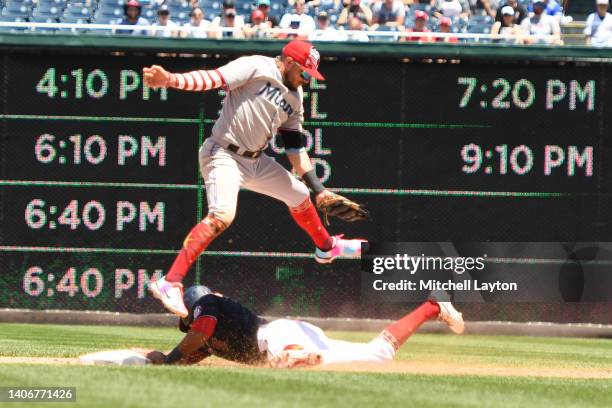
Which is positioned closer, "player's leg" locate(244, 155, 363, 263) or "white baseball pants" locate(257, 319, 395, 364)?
"white baseball pants" locate(257, 319, 395, 364)

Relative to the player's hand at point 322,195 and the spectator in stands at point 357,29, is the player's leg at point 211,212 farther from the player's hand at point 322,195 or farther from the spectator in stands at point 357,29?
the spectator in stands at point 357,29

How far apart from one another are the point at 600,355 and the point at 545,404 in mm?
5300

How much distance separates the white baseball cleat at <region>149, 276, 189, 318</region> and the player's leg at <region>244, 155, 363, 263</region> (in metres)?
1.36

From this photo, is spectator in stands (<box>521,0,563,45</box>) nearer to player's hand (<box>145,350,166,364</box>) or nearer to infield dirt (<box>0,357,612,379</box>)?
infield dirt (<box>0,357,612,379</box>)

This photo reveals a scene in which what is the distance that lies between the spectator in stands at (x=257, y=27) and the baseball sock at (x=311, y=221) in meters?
3.95

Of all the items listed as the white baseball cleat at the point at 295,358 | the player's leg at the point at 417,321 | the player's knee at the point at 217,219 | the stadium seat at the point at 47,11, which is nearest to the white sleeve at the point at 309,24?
the stadium seat at the point at 47,11

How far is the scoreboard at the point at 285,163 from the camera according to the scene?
14320 millimetres

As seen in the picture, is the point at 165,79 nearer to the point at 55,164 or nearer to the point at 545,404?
the point at 545,404

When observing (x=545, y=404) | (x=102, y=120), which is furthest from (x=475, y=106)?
(x=545, y=404)

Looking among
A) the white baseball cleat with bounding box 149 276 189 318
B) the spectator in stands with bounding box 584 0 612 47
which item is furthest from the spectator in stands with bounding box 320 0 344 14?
the white baseball cleat with bounding box 149 276 189 318

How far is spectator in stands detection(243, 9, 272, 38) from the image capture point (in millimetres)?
14736

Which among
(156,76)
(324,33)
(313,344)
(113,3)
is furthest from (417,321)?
(113,3)

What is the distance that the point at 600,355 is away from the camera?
12602 mm

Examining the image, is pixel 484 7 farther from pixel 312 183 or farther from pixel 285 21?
pixel 312 183
